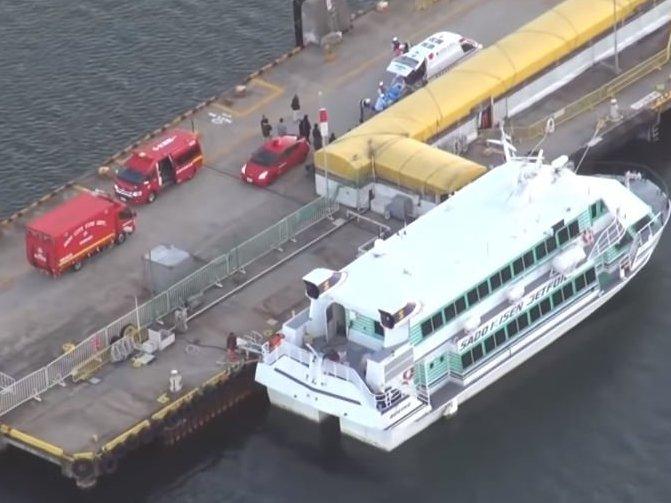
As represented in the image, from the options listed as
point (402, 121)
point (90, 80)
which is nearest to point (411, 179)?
point (402, 121)

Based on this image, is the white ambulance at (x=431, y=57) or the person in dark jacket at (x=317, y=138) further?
the white ambulance at (x=431, y=57)

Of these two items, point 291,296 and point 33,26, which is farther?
point 33,26

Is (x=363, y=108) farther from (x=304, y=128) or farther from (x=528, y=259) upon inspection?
(x=528, y=259)

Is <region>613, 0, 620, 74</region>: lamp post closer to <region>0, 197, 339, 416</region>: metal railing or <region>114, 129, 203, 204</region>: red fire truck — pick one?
<region>0, 197, 339, 416</region>: metal railing

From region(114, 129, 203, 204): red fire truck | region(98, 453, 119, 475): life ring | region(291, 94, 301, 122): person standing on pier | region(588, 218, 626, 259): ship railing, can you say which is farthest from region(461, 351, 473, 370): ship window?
region(291, 94, 301, 122): person standing on pier

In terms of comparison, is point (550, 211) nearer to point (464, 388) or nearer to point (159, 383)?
point (464, 388)

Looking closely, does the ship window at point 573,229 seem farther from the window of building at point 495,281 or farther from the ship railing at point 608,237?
the window of building at point 495,281

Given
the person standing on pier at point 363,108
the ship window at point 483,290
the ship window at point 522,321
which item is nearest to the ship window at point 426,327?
the ship window at point 483,290
